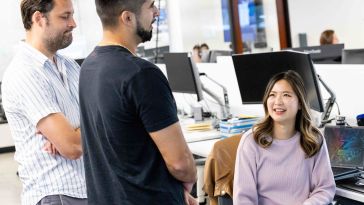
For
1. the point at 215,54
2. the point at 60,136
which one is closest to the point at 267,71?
the point at 60,136

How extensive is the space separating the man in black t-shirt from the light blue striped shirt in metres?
0.21

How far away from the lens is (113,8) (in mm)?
1595

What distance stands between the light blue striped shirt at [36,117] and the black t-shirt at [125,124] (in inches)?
8.6

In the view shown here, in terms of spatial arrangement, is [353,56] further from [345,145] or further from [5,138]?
[5,138]

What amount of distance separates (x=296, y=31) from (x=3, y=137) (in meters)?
4.76

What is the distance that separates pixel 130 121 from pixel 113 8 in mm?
322

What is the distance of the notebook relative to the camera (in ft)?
8.66

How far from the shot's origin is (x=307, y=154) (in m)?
2.50

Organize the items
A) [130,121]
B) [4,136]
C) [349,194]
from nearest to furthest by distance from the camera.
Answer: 1. [130,121]
2. [349,194]
3. [4,136]

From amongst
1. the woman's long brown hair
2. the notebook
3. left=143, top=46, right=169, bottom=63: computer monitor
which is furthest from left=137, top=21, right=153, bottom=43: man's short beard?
left=143, top=46, right=169, bottom=63: computer monitor

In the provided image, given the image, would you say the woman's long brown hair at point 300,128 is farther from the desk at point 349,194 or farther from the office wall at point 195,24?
the office wall at point 195,24

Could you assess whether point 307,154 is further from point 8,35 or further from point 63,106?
point 8,35

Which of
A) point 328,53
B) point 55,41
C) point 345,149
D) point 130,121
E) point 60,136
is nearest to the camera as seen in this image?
point 130,121

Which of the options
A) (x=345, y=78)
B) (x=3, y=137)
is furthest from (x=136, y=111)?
(x=3, y=137)
